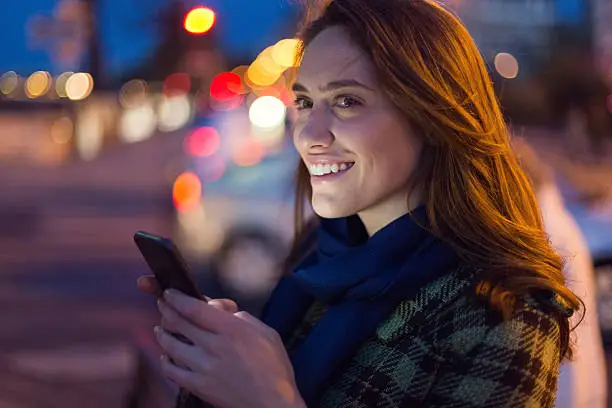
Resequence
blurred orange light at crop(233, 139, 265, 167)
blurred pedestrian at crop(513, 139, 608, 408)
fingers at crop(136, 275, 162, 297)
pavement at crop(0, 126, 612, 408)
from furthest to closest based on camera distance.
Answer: blurred orange light at crop(233, 139, 265, 167) < pavement at crop(0, 126, 612, 408) < blurred pedestrian at crop(513, 139, 608, 408) < fingers at crop(136, 275, 162, 297)

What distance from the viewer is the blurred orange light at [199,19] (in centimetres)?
488

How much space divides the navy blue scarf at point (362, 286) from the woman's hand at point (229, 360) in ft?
0.58

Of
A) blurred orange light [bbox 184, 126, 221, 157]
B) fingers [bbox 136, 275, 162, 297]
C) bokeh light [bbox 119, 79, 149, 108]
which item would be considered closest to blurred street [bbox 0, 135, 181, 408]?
fingers [bbox 136, 275, 162, 297]

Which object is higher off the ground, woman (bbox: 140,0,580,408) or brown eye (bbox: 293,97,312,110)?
brown eye (bbox: 293,97,312,110)

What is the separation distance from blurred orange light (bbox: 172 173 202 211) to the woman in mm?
6300

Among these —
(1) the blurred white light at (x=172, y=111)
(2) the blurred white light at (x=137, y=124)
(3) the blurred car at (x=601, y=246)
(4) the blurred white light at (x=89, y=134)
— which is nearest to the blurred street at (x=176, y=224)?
(3) the blurred car at (x=601, y=246)

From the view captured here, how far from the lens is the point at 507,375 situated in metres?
1.48

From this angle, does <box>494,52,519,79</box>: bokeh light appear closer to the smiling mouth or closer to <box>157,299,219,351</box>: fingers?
the smiling mouth

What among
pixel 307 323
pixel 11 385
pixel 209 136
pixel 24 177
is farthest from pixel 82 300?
pixel 24 177

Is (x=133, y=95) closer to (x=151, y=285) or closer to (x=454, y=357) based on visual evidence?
(x=151, y=285)

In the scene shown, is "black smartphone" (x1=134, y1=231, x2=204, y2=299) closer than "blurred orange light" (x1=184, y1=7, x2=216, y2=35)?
→ Yes

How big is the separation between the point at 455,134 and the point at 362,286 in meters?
0.34

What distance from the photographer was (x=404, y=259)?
69.4 inches

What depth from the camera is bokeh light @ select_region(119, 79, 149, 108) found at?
34781mm
